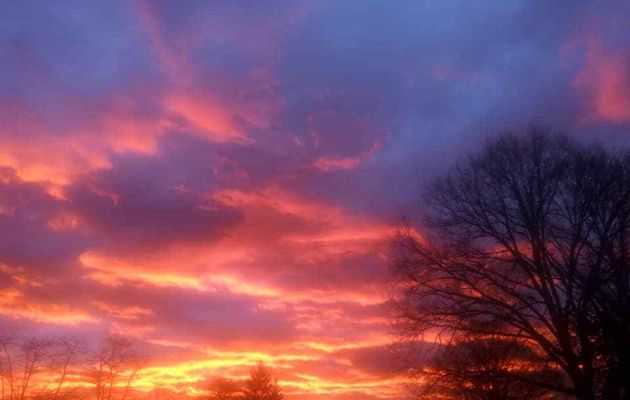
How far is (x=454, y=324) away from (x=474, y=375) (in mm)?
1601

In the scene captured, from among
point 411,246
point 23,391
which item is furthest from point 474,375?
point 23,391

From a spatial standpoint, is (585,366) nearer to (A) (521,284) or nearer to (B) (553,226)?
(A) (521,284)

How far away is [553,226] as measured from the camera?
Result: 16.5 meters

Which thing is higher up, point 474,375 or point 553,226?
point 553,226

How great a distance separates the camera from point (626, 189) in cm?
1580

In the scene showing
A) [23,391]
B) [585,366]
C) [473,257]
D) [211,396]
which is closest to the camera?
[585,366]

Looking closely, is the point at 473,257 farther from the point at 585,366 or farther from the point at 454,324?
the point at 585,366

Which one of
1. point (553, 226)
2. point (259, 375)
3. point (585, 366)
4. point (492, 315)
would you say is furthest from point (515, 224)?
point (259, 375)

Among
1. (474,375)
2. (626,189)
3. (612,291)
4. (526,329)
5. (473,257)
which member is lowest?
(474,375)

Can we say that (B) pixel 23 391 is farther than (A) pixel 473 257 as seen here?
Yes

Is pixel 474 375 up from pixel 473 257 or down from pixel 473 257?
down

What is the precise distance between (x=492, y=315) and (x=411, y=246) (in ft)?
10.9

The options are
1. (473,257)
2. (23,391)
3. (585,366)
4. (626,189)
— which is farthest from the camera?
(23,391)

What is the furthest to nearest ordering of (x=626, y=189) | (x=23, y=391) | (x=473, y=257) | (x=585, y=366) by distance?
(x=23, y=391) → (x=473, y=257) → (x=626, y=189) → (x=585, y=366)
